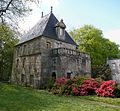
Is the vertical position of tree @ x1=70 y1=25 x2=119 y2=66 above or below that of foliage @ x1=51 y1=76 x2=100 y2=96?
above

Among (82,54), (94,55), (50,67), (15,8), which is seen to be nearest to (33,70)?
(50,67)

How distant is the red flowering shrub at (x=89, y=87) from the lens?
2011cm

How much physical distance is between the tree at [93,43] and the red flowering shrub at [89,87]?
27.7 meters

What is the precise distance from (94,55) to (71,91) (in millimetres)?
29366

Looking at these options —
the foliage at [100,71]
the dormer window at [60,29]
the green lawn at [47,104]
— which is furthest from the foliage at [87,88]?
the foliage at [100,71]

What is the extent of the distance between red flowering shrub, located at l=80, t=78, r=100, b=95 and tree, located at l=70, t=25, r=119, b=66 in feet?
91.0

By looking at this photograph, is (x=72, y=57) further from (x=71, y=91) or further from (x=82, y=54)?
(x=71, y=91)

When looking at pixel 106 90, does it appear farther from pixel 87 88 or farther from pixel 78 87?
pixel 78 87

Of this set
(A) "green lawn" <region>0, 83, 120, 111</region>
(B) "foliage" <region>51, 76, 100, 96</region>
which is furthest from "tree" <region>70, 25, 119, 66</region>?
(A) "green lawn" <region>0, 83, 120, 111</region>

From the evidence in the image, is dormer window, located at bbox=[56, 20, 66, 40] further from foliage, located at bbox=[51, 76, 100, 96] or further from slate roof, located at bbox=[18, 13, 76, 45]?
foliage, located at bbox=[51, 76, 100, 96]

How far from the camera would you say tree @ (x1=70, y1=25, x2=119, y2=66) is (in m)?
A: 48.7

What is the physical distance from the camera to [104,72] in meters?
42.1

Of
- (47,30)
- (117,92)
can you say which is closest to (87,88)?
(117,92)

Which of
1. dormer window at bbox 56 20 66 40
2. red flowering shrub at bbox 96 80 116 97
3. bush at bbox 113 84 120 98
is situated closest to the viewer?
red flowering shrub at bbox 96 80 116 97
